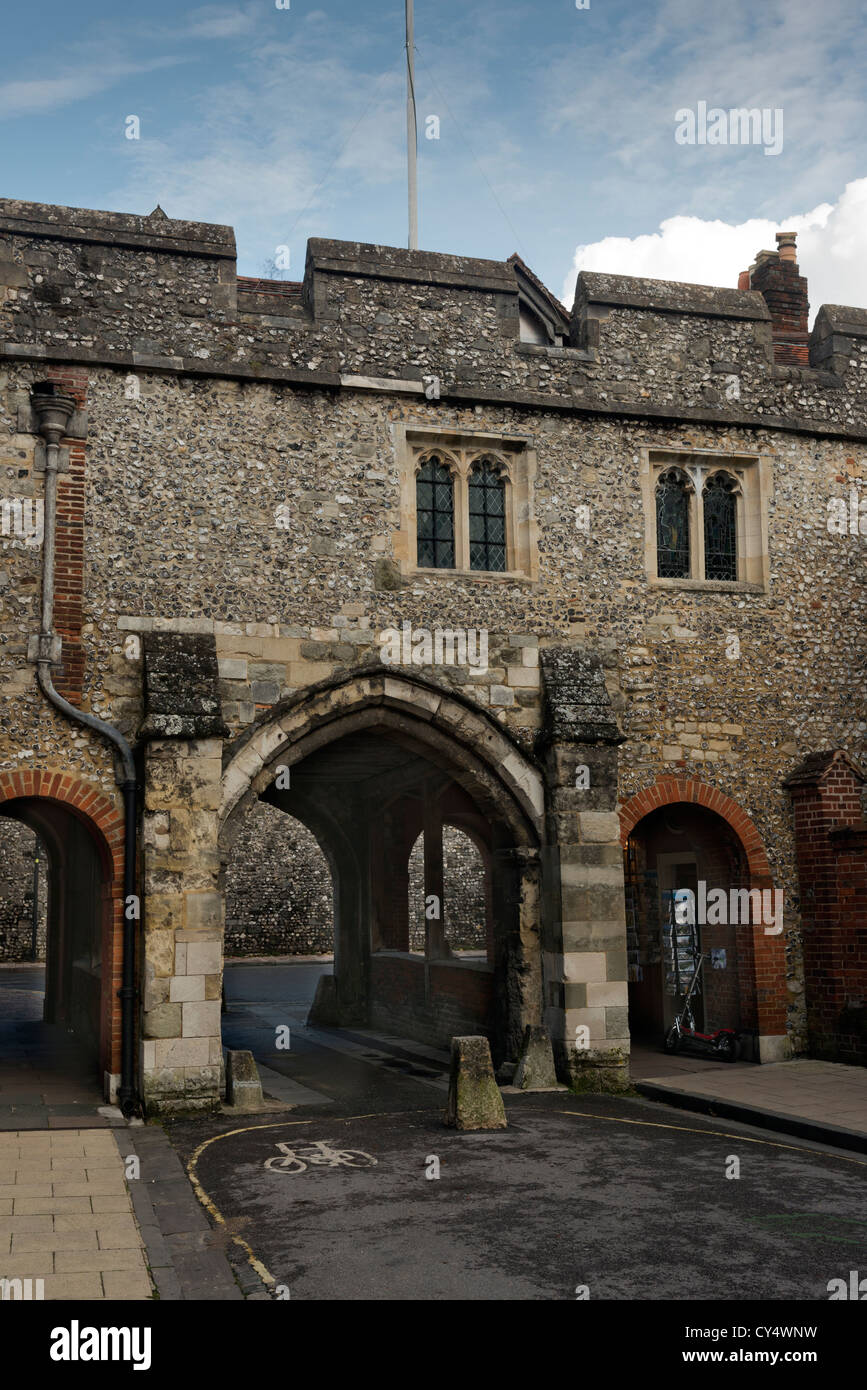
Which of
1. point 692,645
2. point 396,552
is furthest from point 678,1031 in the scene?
point 396,552

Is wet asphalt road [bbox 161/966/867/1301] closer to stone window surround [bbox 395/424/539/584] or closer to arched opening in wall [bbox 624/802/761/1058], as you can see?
arched opening in wall [bbox 624/802/761/1058]

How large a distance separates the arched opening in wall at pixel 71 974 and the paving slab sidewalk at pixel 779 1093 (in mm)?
4904

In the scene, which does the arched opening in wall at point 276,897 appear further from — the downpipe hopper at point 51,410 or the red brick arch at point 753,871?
the downpipe hopper at point 51,410

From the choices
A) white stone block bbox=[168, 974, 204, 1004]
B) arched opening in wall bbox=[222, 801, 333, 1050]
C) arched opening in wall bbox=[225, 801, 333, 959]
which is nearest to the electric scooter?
white stone block bbox=[168, 974, 204, 1004]

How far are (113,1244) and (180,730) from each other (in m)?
4.47

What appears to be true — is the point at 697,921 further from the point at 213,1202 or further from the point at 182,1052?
the point at 213,1202

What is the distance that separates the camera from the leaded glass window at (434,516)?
11.8 meters

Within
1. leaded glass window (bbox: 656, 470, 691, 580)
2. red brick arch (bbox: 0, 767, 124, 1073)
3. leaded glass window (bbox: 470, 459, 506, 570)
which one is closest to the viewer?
red brick arch (bbox: 0, 767, 124, 1073)

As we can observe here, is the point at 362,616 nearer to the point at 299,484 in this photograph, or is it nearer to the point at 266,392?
the point at 299,484

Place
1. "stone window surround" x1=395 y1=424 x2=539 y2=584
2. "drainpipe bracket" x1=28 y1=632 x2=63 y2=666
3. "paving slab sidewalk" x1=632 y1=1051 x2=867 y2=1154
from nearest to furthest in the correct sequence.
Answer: "paving slab sidewalk" x1=632 y1=1051 x2=867 y2=1154
"drainpipe bracket" x1=28 y1=632 x2=63 y2=666
"stone window surround" x1=395 y1=424 x2=539 y2=584

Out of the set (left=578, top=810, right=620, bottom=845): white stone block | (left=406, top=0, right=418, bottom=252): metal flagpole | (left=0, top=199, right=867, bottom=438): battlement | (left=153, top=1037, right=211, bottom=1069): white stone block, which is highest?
(left=406, top=0, right=418, bottom=252): metal flagpole

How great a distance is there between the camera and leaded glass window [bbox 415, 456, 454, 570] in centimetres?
1177

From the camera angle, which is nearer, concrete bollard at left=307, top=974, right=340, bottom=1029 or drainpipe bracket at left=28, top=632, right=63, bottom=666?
drainpipe bracket at left=28, top=632, right=63, bottom=666

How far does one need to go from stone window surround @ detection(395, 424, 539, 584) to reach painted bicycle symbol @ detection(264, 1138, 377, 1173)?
5275 millimetres
